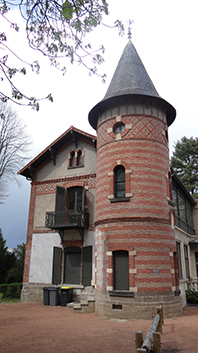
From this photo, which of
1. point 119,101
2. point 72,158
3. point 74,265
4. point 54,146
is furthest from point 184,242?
point 54,146

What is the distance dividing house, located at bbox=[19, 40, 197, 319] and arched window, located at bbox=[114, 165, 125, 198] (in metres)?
0.05

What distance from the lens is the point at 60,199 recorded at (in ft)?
53.1

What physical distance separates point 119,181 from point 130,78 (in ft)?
18.0

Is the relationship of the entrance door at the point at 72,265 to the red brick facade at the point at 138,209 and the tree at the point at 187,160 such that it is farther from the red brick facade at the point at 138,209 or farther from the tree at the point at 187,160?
the tree at the point at 187,160

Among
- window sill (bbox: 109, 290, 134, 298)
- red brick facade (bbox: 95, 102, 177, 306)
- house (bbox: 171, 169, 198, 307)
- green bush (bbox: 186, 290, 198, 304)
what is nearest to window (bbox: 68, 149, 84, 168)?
red brick facade (bbox: 95, 102, 177, 306)

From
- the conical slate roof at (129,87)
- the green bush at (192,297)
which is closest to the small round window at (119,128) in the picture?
the conical slate roof at (129,87)

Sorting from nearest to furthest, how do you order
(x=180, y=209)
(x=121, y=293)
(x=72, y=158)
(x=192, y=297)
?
1. (x=121, y=293)
2. (x=192, y=297)
3. (x=72, y=158)
4. (x=180, y=209)

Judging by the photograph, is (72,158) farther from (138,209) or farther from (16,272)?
(16,272)

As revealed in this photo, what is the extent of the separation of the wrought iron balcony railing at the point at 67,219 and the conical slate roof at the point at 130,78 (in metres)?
6.39

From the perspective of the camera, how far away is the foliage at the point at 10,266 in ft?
74.5

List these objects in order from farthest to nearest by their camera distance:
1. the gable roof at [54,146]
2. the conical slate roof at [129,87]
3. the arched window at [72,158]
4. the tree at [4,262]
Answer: the tree at [4,262] → the arched window at [72,158] → the gable roof at [54,146] → the conical slate roof at [129,87]

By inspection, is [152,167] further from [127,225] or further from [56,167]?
[56,167]

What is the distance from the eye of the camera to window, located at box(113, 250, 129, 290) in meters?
11.7

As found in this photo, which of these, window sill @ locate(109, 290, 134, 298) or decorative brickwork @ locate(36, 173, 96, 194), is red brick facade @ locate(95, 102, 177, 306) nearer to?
window sill @ locate(109, 290, 134, 298)
